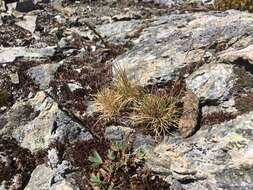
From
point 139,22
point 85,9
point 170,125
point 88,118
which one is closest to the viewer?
point 170,125

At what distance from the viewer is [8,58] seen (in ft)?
46.3

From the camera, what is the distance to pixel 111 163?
30.0ft

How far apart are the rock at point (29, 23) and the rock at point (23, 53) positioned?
216 cm

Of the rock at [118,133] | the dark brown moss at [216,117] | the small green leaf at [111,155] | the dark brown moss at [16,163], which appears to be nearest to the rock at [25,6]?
the dark brown moss at [16,163]

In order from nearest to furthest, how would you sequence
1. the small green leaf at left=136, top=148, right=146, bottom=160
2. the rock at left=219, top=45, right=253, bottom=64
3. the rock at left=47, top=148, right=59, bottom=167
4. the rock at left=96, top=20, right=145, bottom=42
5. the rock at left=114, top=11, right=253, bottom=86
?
the small green leaf at left=136, top=148, right=146, bottom=160 → the rock at left=47, top=148, right=59, bottom=167 → the rock at left=219, top=45, right=253, bottom=64 → the rock at left=114, top=11, right=253, bottom=86 → the rock at left=96, top=20, right=145, bottom=42

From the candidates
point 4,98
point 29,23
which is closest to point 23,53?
point 4,98

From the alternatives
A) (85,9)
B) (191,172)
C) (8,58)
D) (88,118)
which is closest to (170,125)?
(191,172)

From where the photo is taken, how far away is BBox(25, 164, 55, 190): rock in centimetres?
920

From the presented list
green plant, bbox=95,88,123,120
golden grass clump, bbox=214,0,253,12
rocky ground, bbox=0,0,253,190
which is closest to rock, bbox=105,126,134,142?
rocky ground, bbox=0,0,253,190

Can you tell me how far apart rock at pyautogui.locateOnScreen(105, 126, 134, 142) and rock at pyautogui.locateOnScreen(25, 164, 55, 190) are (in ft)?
4.68

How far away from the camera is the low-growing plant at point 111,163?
884 centimetres

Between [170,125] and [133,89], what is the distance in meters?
1.51

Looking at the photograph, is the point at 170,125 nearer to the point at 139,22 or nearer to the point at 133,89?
the point at 133,89

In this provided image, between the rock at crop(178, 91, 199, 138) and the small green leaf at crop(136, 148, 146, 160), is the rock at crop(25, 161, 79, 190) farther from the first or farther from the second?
the rock at crop(178, 91, 199, 138)
